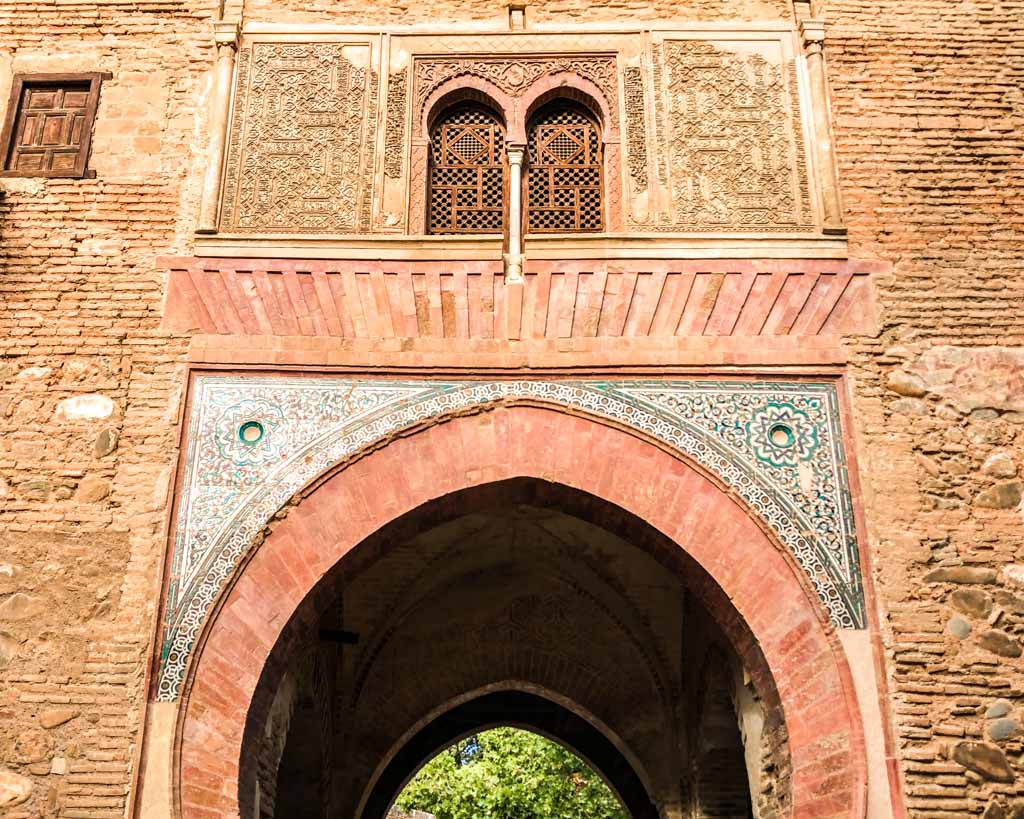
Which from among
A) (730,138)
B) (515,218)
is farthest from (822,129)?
(515,218)

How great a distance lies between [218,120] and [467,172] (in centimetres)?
149

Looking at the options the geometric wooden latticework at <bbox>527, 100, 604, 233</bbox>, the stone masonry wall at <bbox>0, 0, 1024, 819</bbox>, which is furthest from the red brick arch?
the geometric wooden latticework at <bbox>527, 100, 604, 233</bbox>

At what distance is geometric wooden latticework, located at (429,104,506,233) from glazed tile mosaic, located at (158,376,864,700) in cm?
118

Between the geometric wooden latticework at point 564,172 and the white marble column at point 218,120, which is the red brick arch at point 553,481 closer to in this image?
the geometric wooden latticework at point 564,172

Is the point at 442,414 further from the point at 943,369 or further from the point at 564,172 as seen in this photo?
the point at 943,369

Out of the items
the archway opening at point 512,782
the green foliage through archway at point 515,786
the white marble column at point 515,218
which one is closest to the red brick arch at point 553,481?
the white marble column at point 515,218

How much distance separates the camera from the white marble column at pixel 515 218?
6.79 m

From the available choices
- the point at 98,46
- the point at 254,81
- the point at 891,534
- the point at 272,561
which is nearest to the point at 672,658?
the point at 891,534

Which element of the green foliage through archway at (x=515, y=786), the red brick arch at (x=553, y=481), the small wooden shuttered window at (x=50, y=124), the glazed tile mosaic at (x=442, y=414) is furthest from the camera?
the green foliage through archway at (x=515, y=786)

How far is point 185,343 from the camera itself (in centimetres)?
661

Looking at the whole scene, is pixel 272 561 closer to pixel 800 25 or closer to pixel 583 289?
pixel 583 289

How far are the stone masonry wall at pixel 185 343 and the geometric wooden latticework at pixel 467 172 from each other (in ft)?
2.37

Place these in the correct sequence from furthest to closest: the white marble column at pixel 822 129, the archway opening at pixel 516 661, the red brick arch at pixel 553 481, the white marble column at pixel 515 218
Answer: the archway opening at pixel 516 661, the white marble column at pixel 822 129, the white marble column at pixel 515 218, the red brick arch at pixel 553 481

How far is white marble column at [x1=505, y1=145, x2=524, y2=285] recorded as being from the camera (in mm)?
6789
